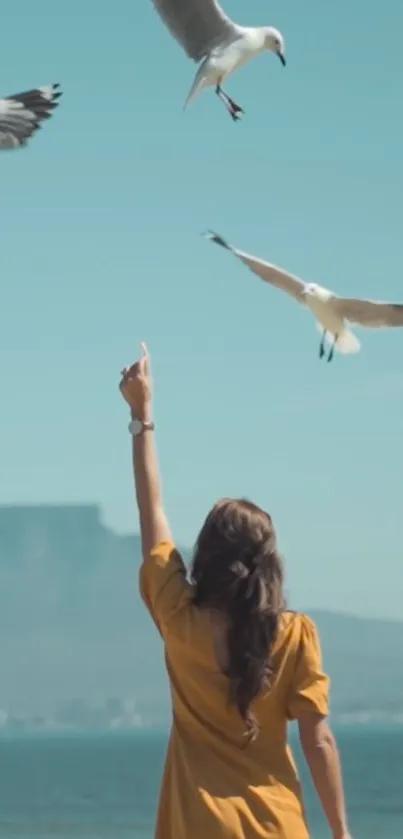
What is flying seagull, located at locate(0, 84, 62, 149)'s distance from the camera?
7840mm

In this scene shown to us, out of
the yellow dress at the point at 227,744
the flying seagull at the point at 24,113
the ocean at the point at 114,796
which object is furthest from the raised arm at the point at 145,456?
the ocean at the point at 114,796

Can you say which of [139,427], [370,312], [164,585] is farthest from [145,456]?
[370,312]

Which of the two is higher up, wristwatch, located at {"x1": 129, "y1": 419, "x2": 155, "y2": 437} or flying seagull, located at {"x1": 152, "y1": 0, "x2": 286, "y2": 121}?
flying seagull, located at {"x1": 152, "y1": 0, "x2": 286, "y2": 121}

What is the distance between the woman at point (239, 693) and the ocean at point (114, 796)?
3088cm

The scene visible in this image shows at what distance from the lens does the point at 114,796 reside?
6000 cm

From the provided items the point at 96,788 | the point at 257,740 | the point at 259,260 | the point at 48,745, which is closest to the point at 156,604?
the point at 257,740

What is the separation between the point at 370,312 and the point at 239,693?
4111 millimetres

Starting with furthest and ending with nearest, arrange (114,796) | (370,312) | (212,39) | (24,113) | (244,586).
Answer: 1. (114,796)
2. (24,113)
3. (212,39)
4. (370,312)
5. (244,586)

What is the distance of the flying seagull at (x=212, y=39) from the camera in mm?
6859

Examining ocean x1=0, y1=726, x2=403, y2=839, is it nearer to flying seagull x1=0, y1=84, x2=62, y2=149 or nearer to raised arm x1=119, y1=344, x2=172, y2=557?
flying seagull x1=0, y1=84, x2=62, y2=149

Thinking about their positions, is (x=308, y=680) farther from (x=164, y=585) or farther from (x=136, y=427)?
(x=136, y=427)

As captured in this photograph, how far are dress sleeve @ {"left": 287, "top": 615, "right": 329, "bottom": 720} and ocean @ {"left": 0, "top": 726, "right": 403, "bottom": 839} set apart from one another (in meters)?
30.9

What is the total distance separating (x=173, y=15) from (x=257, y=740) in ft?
16.3

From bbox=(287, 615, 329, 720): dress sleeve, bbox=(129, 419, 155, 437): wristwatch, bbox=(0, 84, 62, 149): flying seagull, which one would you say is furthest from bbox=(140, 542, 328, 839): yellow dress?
bbox=(0, 84, 62, 149): flying seagull
